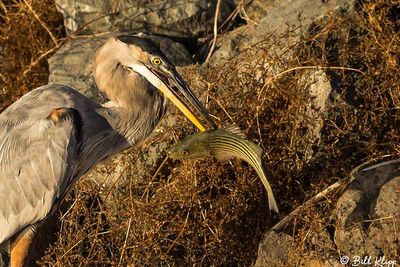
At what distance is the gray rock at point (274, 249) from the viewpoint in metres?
5.31

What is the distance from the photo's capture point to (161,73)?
4.99 meters

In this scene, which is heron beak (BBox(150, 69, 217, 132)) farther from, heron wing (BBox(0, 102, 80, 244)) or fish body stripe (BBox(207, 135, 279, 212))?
heron wing (BBox(0, 102, 80, 244))

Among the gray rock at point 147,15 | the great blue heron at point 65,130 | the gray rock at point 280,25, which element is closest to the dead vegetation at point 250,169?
the gray rock at point 280,25

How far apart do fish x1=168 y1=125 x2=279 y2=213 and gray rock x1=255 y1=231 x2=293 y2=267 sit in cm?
55

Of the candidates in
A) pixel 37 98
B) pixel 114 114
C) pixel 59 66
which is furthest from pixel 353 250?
pixel 59 66

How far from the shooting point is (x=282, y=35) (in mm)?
5941

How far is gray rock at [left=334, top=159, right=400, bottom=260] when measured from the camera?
5023 mm

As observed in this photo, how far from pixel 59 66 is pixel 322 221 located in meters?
2.35

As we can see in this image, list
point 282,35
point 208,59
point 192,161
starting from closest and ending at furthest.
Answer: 1. point 192,161
2. point 282,35
3. point 208,59

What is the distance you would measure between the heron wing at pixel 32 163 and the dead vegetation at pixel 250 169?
35 cm

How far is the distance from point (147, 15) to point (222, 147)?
2.43 metres

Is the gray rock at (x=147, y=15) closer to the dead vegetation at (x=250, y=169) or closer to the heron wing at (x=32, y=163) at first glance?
the dead vegetation at (x=250, y=169)

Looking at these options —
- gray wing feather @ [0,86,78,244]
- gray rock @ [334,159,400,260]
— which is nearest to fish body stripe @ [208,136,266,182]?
gray rock @ [334,159,400,260]

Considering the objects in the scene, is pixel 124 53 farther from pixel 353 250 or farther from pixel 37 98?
pixel 353 250
